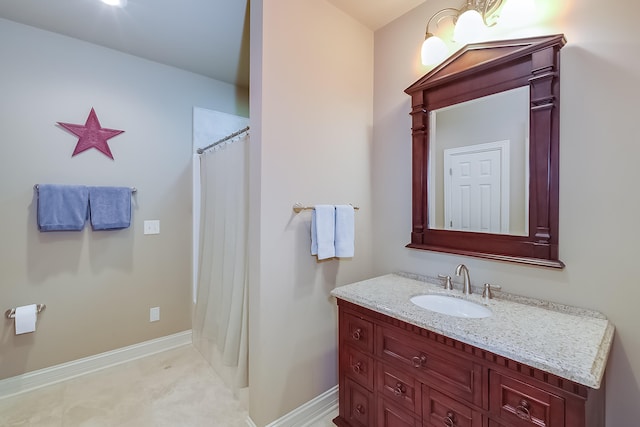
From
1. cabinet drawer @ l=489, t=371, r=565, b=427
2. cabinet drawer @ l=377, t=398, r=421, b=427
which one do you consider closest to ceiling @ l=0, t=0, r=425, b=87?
cabinet drawer @ l=489, t=371, r=565, b=427

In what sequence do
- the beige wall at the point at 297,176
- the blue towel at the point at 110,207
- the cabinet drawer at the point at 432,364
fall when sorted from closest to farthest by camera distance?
the cabinet drawer at the point at 432,364 < the beige wall at the point at 297,176 < the blue towel at the point at 110,207

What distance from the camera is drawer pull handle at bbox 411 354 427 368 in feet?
3.83

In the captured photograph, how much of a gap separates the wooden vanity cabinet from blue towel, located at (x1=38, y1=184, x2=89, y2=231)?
2.09 metres

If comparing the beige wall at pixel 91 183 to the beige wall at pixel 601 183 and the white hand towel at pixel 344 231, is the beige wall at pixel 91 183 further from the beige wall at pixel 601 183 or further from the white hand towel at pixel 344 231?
the beige wall at pixel 601 183

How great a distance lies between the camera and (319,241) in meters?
1.61

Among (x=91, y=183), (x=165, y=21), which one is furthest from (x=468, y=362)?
(x=91, y=183)

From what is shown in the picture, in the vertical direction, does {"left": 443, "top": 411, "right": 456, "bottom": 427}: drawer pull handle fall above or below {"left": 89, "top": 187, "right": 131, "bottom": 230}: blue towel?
below

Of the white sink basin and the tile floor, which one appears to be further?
the tile floor

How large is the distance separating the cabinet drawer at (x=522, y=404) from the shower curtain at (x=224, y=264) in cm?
133

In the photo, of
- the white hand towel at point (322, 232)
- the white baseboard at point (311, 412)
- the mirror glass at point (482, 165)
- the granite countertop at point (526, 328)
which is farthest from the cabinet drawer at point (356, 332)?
the mirror glass at point (482, 165)

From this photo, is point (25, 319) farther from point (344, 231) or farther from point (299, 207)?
point (344, 231)

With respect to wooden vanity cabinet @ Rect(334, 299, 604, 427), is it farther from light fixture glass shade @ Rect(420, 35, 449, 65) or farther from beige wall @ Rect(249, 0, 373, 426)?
light fixture glass shade @ Rect(420, 35, 449, 65)

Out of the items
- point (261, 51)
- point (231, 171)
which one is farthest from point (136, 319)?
point (261, 51)

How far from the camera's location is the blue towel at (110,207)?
84.1 inches
